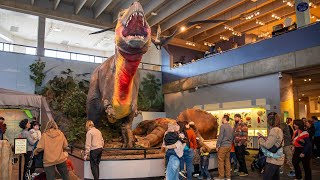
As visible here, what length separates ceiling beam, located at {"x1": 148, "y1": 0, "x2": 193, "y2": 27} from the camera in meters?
14.6

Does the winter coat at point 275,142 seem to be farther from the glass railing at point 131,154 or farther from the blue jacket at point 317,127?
the blue jacket at point 317,127

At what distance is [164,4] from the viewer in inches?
610

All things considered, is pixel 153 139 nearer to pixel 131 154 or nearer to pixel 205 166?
pixel 131 154

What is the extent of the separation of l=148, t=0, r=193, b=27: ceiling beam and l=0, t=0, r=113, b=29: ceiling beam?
2.78 meters

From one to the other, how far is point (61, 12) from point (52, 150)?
44.0 feet

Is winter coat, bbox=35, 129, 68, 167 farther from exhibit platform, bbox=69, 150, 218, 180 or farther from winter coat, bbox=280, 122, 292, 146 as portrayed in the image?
winter coat, bbox=280, 122, 292, 146

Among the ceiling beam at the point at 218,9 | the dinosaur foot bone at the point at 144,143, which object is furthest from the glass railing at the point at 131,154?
the ceiling beam at the point at 218,9

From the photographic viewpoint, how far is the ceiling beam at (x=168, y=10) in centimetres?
1458

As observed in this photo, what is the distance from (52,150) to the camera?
13.8 feet

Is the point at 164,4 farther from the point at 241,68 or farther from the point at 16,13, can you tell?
the point at 16,13

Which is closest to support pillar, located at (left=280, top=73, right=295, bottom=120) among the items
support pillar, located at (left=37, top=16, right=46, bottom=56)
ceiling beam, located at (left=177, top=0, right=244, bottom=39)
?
ceiling beam, located at (left=177, top=0, right=244, bottom=39)

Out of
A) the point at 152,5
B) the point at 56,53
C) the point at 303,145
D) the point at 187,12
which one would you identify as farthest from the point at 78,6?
the point at 303,145

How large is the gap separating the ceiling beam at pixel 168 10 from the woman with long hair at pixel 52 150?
11113 millimetres

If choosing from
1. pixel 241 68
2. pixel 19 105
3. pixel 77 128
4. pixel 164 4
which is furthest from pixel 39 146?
pixel 164 4
